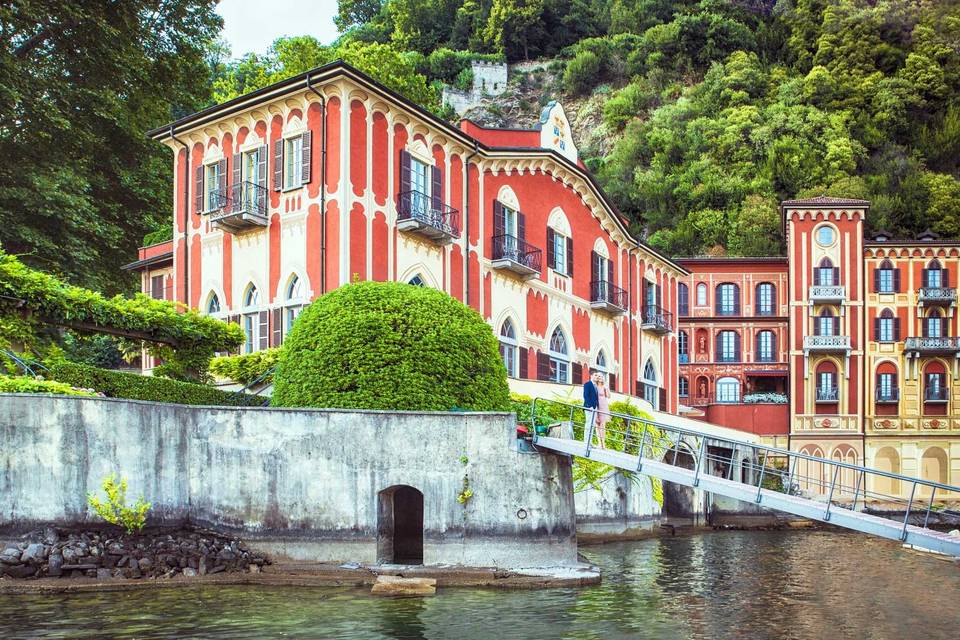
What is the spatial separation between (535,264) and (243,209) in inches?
455

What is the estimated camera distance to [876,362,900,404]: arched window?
63.5m

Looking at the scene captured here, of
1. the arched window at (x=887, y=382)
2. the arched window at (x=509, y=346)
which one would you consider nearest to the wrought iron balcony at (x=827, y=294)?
the arched window at (x=887, y=382)

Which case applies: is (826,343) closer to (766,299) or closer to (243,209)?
(766,299)

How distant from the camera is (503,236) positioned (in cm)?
3625

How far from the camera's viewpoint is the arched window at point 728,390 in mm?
69062

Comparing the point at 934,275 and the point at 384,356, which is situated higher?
the point at 934,275

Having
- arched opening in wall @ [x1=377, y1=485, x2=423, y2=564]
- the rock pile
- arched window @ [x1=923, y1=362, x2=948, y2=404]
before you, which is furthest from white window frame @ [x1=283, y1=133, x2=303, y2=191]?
arched window @ [x1=923, y1=362, x2=948, y2=404]

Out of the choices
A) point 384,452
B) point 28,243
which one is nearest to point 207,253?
point 28,243

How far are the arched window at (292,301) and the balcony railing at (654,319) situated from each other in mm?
22371

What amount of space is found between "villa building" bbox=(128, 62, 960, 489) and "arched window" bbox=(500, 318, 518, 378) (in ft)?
0.24

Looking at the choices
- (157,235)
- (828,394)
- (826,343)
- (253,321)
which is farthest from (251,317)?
(828,394)

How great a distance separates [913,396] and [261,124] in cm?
4677

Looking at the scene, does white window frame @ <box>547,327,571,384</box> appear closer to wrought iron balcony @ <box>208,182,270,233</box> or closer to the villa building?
the villa building

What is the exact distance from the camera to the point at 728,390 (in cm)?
6925
